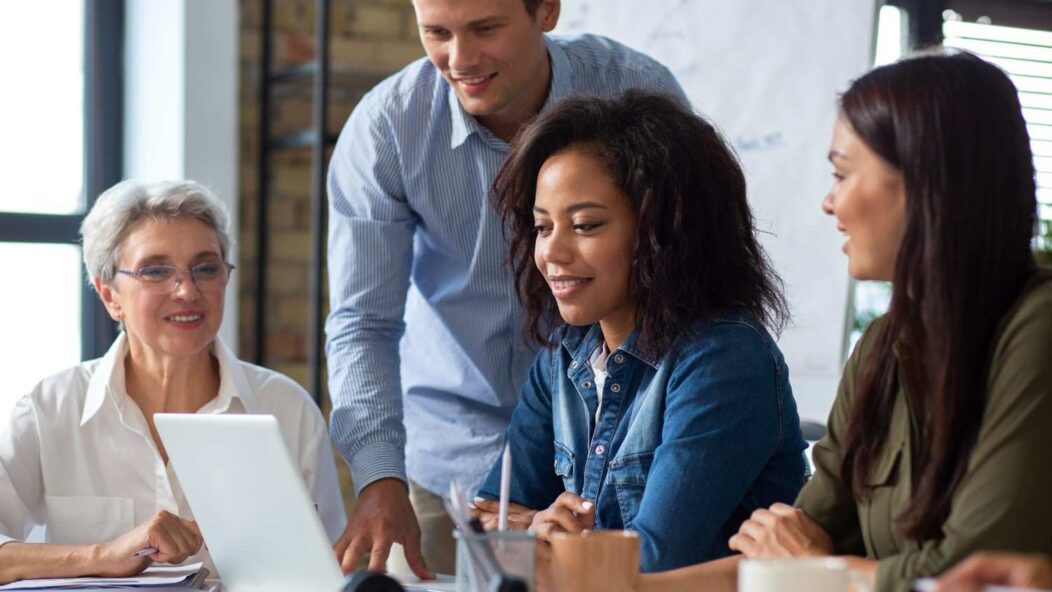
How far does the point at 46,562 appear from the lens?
1.86m

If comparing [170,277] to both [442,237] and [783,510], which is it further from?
[783,510]

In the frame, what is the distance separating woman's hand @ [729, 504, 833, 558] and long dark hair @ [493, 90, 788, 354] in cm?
34

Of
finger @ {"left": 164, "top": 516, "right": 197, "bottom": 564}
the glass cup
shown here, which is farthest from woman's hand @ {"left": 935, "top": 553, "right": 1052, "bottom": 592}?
finger @ {"left": 164, "top": 516, "right": 197, "bottom": 564}

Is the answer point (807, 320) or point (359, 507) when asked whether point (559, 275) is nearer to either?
point (359, 507)

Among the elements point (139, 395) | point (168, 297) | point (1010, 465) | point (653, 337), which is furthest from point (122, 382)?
point (1010, 465)

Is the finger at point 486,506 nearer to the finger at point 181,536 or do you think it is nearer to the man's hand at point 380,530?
the man's hand at point 380,530

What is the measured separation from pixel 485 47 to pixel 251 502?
945 millimetres

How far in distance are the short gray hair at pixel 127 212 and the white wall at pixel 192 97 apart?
1.05 meters

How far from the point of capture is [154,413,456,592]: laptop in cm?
149

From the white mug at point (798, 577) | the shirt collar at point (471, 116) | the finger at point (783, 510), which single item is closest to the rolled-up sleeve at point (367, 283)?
the shirt collar at point (471, 116)

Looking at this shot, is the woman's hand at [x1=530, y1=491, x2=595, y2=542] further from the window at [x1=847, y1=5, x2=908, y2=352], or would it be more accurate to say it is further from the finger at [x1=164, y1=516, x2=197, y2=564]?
the window at [x1=847, y1=5, x2=908, y2=352]

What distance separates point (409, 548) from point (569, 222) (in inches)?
20.7

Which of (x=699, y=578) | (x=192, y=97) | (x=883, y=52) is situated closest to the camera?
(x=699, y=578)

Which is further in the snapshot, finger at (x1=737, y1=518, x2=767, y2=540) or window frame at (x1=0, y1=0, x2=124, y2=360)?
window frame at (x1=0, y1=0, x2=124, y2=360)
